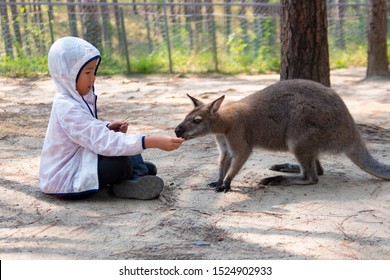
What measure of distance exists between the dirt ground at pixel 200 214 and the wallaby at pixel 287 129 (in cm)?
14

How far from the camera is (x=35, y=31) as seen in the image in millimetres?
12242

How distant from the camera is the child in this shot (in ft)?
13.3

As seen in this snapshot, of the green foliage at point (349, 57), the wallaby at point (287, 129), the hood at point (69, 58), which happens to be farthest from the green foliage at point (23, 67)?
the hood at point (69, 58)

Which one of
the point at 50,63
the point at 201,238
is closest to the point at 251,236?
the point at 201,238

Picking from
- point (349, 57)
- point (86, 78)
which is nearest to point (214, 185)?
point (86, 78)

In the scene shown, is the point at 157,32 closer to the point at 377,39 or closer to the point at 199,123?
the point at 377,39

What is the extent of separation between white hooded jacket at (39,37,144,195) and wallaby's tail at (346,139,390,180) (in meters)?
1.81

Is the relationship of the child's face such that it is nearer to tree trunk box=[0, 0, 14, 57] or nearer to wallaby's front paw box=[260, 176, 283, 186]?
wallaby's front paw box=[260, 176, 283, 186]

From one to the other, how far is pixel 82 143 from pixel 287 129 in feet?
5.34

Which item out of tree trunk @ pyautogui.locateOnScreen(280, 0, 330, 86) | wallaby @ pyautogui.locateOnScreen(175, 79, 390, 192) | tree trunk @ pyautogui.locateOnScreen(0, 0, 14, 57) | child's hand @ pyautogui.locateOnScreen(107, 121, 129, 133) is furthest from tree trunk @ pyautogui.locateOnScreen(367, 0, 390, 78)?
child's hand @ pyautogui.locateOnScreen(107, 121, 129, 133)

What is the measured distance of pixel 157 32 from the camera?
1301 cm

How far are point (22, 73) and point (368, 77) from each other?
6.02 metres

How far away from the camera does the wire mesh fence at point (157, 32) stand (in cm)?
1223

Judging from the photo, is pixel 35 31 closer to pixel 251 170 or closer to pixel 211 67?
pixel 211 67
